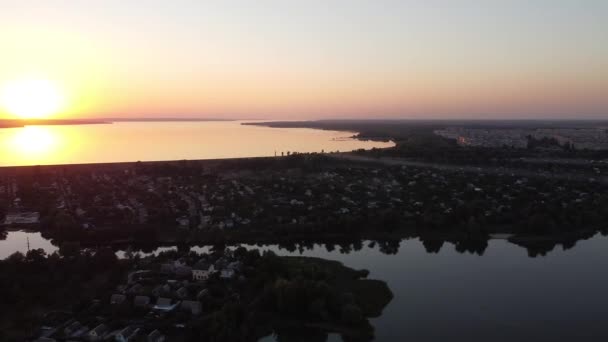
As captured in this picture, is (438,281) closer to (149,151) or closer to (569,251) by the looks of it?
(569,251)

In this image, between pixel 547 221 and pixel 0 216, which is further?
pixel 0 216

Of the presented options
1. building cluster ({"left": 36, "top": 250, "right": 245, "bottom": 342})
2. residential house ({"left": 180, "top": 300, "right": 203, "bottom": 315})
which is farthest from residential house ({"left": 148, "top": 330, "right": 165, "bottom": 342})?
residential house ({"left": 180, "top": 300, "right": 203, "bottom": 315})

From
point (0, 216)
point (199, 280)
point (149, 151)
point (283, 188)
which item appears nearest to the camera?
point (199, 280)

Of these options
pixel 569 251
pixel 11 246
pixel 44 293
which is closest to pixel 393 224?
pixel 569 251

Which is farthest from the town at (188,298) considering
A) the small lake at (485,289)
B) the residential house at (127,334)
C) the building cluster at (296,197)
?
the building cluster at (296,197)

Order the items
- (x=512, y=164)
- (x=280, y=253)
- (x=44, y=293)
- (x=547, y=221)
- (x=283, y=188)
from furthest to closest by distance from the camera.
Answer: (x=512, y=164)
(x=283, y=188)
(x=547, y=221)
(x=280, y=253)
(x=44, y=293)
